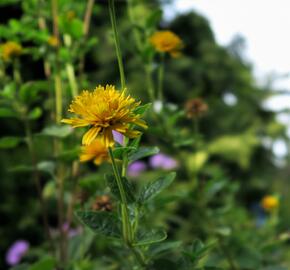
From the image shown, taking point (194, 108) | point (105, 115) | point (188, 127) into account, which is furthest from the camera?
point (188, 127)

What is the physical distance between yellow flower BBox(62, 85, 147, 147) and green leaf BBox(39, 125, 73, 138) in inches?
12.7

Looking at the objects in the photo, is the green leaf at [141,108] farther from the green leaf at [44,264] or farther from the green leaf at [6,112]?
the green leaf at [6,112]

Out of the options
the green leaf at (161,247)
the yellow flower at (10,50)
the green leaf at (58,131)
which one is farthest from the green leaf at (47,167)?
the green leaf at (161,247)

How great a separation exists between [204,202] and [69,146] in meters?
0.25

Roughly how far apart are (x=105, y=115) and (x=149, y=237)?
5.3 inches

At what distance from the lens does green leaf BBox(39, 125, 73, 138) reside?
66cm

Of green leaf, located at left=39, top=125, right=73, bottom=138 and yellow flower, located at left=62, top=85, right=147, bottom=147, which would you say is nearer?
yellow flower, located at left=62, top=85, right=147, bottom=147

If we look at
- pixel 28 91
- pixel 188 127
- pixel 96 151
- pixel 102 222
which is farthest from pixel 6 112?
pixel 188 127

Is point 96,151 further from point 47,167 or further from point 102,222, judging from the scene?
point 47,167

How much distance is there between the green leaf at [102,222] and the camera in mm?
406

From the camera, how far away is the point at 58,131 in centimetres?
67

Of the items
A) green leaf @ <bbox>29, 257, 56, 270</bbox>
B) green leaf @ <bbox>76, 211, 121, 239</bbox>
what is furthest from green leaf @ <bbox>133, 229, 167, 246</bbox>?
green leaf @ <bbox>29, 257, 56, 270</bbox>

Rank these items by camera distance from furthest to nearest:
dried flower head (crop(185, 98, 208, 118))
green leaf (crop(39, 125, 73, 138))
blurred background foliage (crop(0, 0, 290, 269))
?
blurred background foliage (crop(0, 0, 290, 269))
dried flower head (crop(185, 98, 208, 118))
green leaf (crop(39, 125, 73, 138))

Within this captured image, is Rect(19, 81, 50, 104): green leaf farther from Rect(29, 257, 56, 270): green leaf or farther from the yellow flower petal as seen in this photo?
the yellow flower petal
